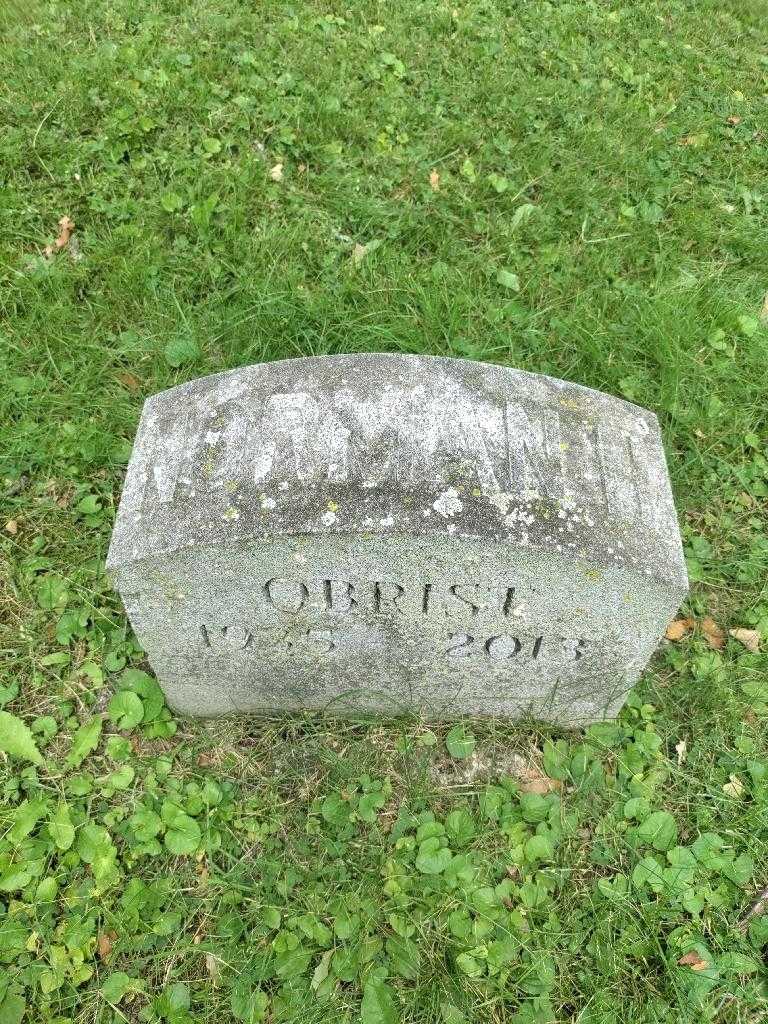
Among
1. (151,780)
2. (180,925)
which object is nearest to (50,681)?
(151,780)

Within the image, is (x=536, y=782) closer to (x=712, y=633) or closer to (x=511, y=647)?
(x=511, y=647)

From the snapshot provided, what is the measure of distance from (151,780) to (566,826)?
1.29 metres

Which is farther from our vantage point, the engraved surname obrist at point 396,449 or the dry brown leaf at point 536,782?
the dry brown leaf at point 536,782

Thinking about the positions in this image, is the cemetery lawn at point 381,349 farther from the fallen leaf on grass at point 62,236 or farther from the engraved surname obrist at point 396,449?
the engraved surname obrist at point 396,449

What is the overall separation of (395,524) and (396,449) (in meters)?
0.21

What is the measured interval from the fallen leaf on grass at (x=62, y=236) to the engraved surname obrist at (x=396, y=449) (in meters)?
1.97

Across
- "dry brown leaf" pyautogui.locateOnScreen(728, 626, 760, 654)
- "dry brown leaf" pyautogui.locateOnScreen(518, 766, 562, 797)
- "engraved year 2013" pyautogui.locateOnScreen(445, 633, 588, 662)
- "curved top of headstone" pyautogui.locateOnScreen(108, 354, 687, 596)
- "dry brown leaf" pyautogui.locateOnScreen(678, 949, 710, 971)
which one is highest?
"curved top of headstone" pyautogui.locateOnScreen(108, 354, 687, 596)

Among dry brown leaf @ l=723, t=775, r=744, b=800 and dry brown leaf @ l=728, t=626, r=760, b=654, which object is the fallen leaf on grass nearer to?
dry brown leaf @ l=728, t=626, r=760, b=654

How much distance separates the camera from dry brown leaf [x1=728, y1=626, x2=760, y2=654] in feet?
8.86

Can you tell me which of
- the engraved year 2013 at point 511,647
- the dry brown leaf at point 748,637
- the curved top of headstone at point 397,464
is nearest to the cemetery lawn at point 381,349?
the dry brown leaf at point 748,637

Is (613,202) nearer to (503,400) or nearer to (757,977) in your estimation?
(503,400)

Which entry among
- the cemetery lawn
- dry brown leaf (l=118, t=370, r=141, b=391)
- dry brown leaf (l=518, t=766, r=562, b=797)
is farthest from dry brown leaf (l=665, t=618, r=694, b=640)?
dry brown leaf (l=118, t=370, r=141, b=391)

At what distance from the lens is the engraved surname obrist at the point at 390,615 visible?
1942 mm

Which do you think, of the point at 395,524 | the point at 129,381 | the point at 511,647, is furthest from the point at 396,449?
the point at 129,381
